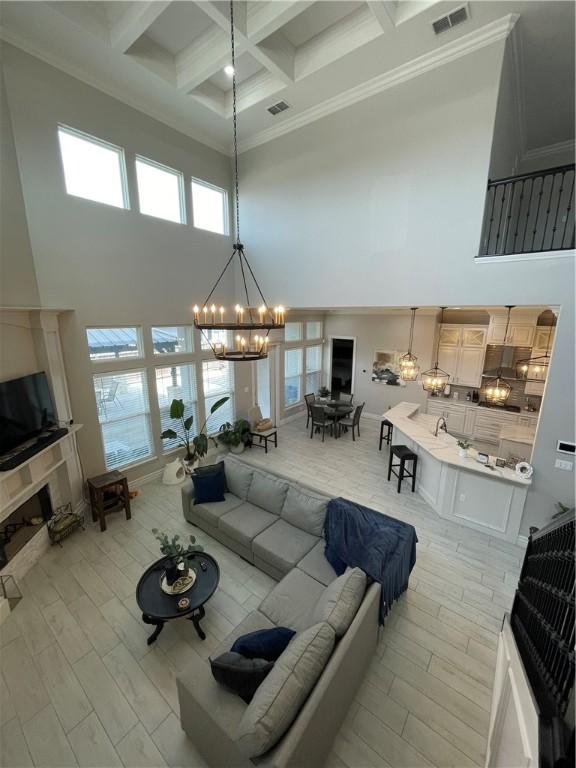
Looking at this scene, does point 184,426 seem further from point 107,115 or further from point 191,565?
point 107,115

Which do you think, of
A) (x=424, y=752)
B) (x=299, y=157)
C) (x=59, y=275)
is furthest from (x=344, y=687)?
(x=299, y=157)

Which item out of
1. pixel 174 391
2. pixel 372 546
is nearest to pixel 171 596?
pixel 372 546

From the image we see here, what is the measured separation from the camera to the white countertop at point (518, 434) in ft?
20.2

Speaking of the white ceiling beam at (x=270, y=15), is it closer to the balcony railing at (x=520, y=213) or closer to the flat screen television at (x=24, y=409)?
the balcony railing at (x=520, y=213)

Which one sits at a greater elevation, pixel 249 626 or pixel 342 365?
pixel 342 365

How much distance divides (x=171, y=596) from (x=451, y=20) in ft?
22.5

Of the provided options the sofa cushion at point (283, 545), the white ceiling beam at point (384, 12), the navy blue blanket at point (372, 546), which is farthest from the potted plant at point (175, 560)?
the white ceiling beam at point (384, 12)

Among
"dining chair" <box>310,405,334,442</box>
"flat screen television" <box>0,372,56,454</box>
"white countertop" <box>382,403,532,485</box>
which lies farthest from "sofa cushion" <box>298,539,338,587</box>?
"dining chair" <box>310,405,334,442</box>

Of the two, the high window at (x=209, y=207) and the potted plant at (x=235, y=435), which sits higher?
the high window at (x=209, y=207)

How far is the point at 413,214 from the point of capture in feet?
14.3

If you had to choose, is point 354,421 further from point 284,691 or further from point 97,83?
point 97,83

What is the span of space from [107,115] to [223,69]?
1.85 m

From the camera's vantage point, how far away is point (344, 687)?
2.28 m

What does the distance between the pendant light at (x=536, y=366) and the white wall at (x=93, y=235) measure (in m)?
7.31
